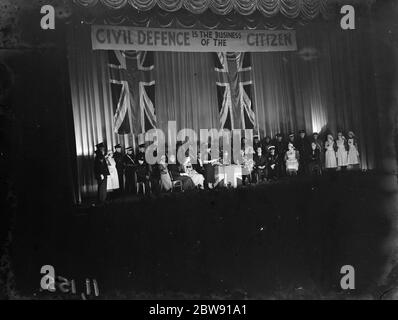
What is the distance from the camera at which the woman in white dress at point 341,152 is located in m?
4.56

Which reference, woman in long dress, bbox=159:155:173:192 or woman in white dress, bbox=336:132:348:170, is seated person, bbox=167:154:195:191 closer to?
woman in long dress, bbox=159:155:173:192

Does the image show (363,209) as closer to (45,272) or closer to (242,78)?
(242,78)

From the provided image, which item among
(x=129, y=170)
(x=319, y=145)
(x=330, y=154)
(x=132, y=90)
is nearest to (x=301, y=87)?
(x=319, y=145)

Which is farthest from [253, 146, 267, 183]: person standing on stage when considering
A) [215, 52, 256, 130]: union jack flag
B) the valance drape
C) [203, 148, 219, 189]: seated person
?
the valance drape

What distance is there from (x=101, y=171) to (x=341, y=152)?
6.30ft

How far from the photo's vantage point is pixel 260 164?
14.8ft

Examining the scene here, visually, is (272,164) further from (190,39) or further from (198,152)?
(190,39)

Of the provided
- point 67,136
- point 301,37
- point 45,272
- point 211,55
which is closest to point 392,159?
point 301,37

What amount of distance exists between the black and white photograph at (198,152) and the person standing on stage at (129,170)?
1 cm

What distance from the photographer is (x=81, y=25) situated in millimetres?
4262

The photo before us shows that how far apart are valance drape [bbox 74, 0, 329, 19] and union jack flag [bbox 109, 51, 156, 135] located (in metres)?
0.37

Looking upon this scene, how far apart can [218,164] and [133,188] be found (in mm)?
691

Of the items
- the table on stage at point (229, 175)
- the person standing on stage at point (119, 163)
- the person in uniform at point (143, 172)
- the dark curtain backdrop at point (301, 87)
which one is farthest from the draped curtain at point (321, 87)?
the person standing on stage at point (119, 163)

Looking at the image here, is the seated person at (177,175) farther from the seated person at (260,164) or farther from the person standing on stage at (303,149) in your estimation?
the person standing on stage at (303,149)
